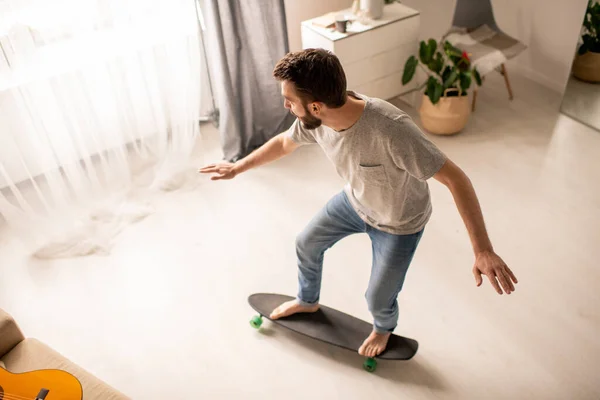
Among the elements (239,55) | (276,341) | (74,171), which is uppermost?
(239,55)

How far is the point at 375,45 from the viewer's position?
9.85 ft

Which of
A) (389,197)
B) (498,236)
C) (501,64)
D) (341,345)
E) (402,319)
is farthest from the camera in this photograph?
(501,64)

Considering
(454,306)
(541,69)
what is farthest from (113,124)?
(541,69)

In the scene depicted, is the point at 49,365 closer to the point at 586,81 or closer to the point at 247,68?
the point at 247,68

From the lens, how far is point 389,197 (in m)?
1.65

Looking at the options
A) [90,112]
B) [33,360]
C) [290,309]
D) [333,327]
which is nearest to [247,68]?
[90,112]

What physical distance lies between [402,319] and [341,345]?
0.29m

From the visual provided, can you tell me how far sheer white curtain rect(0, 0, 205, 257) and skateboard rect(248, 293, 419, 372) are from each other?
0.88m

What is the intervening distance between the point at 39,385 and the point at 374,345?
1083 mm

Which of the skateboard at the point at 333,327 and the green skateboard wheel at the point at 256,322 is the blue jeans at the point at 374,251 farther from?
the green skateboard wheel at the point at 256,322

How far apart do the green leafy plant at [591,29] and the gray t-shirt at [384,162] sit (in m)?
1.95

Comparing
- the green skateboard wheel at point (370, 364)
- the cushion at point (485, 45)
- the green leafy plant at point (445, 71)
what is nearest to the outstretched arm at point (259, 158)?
the green skateboard wheel at point (370, 364)

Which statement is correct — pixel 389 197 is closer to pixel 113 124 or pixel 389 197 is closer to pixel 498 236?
pixel 498 236

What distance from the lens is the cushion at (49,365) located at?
1.67m
